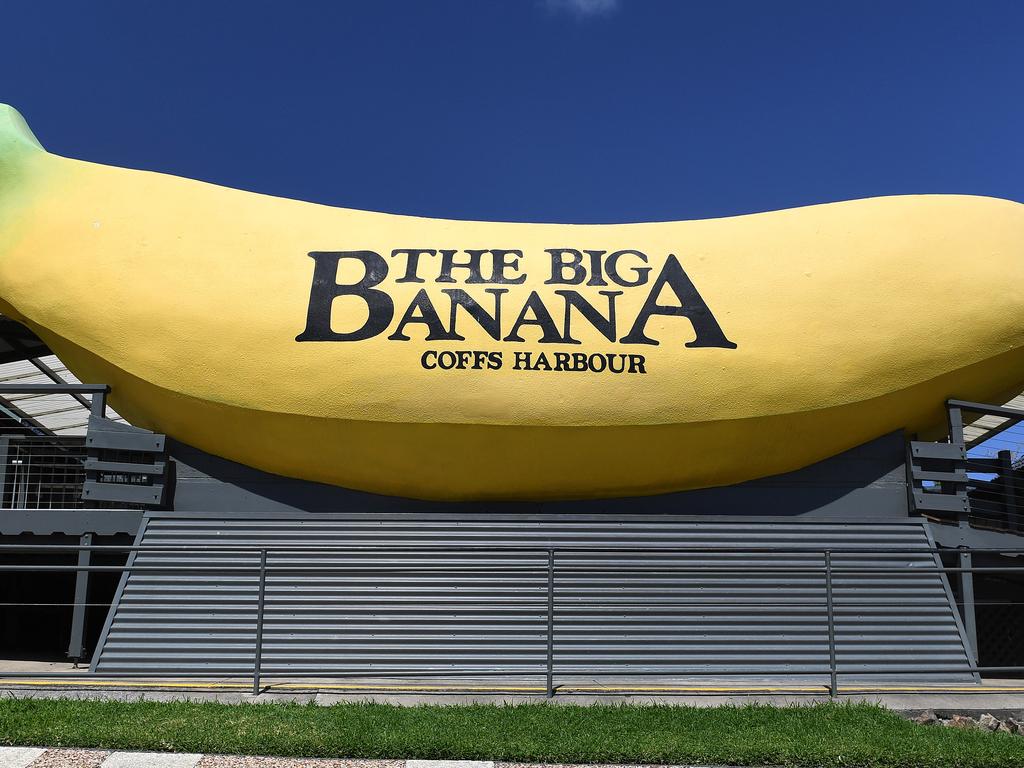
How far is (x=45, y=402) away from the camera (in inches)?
830

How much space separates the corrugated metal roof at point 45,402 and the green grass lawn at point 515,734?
45.6 ft

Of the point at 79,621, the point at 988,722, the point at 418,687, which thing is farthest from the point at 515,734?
the point at 79,621

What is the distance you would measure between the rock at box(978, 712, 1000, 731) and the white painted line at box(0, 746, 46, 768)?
682cm

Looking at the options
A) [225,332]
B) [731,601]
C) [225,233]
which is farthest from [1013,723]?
[225,233]

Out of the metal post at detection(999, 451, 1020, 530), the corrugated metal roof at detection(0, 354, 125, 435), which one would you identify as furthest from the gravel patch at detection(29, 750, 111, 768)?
the corrugated metal roof at detection(0, 354, 125, 435)

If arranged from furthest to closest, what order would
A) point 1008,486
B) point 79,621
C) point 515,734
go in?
point 1008,486 < point 79,621 < point 515,734

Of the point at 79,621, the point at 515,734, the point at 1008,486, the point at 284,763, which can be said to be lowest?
the point at 284,763

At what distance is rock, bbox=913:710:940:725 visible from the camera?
6554 mm

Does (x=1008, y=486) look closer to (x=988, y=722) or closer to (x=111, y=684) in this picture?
(x=988, y=722)

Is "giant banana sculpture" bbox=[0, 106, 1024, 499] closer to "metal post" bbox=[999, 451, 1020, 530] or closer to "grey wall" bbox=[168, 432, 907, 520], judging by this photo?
"grey wall" bbox=[168, 432, 907, 520]

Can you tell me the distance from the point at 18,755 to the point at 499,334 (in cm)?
523

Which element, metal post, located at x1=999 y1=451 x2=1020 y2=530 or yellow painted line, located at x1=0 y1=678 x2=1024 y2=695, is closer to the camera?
yellow painted line, located at x1=0 y1=678 x2=1024 y2=695

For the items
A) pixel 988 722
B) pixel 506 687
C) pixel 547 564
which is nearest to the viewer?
pixel 988 722

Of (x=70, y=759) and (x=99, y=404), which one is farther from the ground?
(x=99, y=404)
